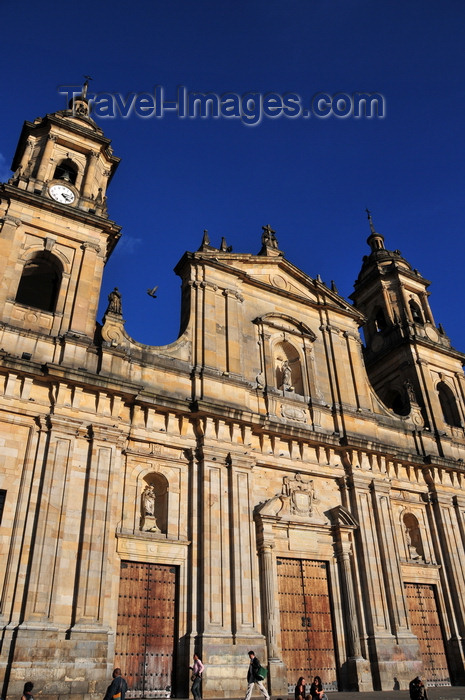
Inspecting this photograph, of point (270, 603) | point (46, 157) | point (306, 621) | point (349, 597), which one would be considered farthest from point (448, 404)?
point (46, 157)

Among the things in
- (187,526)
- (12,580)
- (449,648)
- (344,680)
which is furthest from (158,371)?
(449,648)

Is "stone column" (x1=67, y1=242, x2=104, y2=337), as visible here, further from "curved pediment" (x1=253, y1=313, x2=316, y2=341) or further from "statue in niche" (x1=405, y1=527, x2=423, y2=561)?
"statue in niche" (x1=405, y1=527, x2=423, y2=561)

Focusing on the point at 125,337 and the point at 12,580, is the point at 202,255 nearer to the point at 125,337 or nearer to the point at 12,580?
the point at 125,337

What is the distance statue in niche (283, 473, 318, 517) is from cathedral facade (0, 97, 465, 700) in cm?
7

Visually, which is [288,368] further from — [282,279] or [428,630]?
[428,630]

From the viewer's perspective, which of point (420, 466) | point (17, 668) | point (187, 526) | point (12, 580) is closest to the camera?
point (17, 668)

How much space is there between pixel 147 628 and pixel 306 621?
202 inches

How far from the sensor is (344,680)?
54.0ft

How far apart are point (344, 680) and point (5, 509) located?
10.9 metres

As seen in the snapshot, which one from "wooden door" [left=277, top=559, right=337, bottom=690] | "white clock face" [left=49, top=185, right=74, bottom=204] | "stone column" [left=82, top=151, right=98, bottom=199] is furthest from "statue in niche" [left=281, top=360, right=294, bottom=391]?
"white clock face" [left=49, top=185, right=74, bottom=204]

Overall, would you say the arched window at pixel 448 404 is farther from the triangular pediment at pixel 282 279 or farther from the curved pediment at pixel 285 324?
the curved pediment at pixel 285 324

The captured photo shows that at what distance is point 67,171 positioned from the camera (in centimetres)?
2073

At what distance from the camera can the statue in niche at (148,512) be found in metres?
15.3

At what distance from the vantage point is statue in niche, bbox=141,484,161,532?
15.3 meters
